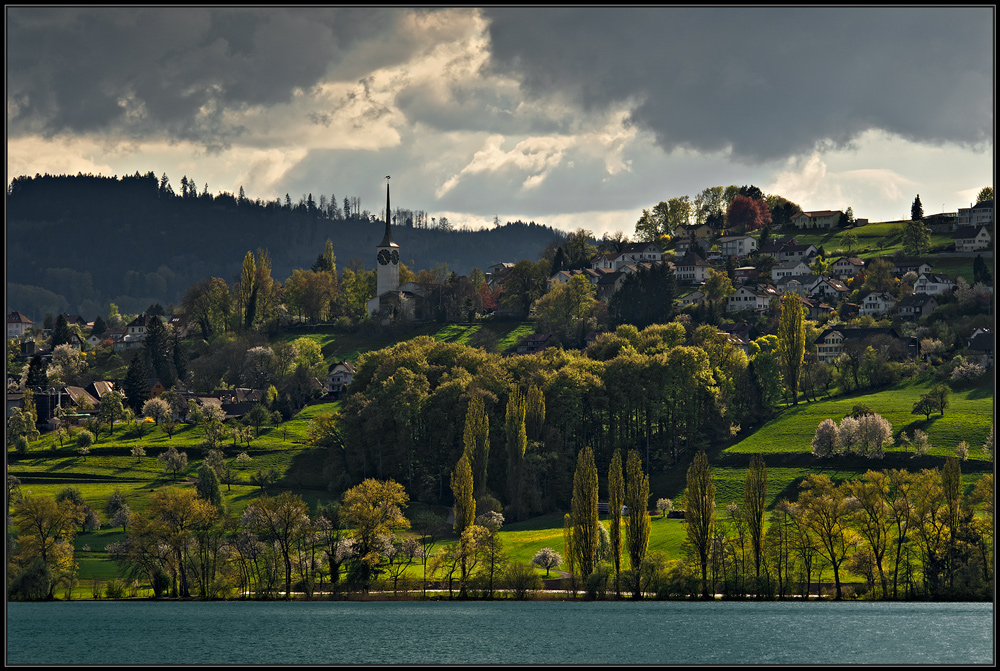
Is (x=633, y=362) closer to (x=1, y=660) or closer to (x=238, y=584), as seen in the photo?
(x=238, y=584)

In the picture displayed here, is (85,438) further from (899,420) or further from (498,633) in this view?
(899,420)

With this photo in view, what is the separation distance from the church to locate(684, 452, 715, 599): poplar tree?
98572mm

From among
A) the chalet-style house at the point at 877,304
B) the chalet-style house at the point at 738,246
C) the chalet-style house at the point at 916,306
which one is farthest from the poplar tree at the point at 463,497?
the chalet-style house at the point at 738,246

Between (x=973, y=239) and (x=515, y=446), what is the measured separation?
112 metres

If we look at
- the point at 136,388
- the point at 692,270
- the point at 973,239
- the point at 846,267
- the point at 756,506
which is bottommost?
the point at 756,506

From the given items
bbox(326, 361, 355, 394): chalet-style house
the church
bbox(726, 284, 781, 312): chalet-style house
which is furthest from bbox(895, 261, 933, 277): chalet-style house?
bbox(326, 361, 355, 394): chalet-style house

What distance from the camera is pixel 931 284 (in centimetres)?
15075

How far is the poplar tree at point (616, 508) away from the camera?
227 ft

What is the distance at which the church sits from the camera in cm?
16925

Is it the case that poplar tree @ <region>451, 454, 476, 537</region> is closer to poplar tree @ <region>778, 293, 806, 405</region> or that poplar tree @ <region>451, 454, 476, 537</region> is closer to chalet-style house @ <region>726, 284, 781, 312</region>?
poplar tree @ <region>778, 293, 806, 405</region>

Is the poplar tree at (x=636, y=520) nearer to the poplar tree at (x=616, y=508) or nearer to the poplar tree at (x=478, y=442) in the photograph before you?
the poplar tree at (x=616, y=508)

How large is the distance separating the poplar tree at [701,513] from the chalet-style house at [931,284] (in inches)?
3572

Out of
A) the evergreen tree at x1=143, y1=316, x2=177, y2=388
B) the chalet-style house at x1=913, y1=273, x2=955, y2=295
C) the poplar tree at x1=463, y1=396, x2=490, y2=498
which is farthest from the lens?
the evergreen tree at x1=143, y1=316, x2=177, y2=388

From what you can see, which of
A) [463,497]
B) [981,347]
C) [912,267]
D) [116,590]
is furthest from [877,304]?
[116,590]
